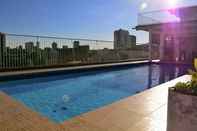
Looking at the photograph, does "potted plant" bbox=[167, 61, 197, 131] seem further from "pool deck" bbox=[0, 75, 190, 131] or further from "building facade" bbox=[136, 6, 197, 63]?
"building facade" bbox=[136, 6, 197, 63]

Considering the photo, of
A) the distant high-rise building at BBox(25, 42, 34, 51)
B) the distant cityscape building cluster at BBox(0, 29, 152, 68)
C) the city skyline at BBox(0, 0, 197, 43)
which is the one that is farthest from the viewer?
the city skyline at BBox(0, 0, 197, 43)

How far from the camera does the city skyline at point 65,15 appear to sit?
10.4 m

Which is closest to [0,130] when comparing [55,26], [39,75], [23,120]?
[23,120]

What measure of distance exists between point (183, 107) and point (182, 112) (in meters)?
0.05

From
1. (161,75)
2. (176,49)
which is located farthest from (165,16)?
(161,75)


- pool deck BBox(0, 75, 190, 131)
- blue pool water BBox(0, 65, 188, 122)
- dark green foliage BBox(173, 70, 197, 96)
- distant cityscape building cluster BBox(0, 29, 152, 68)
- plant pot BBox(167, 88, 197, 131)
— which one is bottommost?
blue pool water BBox(0, 65, 188, 122)

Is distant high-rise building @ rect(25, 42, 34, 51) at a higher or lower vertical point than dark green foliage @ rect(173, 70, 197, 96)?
higher

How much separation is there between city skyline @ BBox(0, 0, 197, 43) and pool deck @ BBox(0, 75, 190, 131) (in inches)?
250

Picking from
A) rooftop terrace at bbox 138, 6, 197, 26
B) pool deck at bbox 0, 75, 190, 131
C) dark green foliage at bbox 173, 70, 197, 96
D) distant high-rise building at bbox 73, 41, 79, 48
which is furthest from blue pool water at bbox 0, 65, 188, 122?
rooftop terrace at bbox 138, 6, 197, 26

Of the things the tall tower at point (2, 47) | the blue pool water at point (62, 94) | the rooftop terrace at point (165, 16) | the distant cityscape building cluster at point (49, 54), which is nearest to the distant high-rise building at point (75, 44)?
the distant cityscape building cluster at point (49, 54)

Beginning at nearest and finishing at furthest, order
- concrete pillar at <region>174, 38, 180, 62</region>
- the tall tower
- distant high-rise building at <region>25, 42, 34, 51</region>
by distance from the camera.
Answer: the tall tower → distant high-rise building at <region>25, 42, 34, 51</region> → concrete pillar at <region>174, 38, 180, 62</region>

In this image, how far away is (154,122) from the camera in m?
2.85

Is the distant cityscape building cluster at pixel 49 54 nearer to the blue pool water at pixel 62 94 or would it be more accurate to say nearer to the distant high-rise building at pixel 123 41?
the distant high-rise building at pixel 123 41

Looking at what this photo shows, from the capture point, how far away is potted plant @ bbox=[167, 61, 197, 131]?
6.27ft
